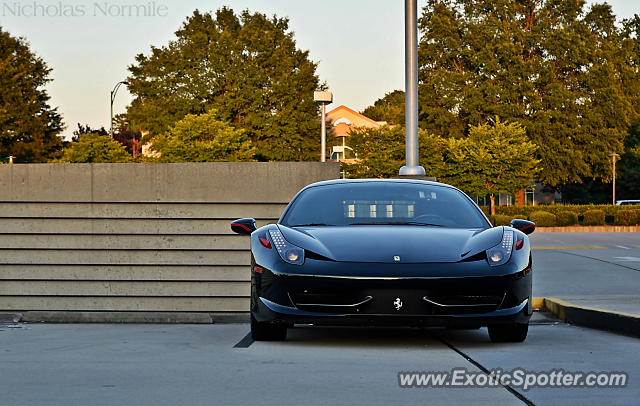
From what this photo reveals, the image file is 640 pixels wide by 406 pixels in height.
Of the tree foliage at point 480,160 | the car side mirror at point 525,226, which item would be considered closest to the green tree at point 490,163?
the tree foliage at point 480,160

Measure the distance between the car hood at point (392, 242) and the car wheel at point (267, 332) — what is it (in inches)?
27.6

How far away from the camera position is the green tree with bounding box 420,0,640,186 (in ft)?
215

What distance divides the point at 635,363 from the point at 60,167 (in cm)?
624

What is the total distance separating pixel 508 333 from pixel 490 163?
49.1 m

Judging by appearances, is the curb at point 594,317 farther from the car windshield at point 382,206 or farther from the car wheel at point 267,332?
the car wheel at point 267,332

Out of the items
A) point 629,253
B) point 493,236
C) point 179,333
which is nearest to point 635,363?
point 493,236

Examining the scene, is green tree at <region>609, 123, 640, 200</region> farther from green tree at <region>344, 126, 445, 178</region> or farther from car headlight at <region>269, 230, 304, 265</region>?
car headlight at <region>269, 230, 304, 265</region>

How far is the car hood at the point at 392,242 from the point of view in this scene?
6.29 m

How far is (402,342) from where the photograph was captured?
6.98 m

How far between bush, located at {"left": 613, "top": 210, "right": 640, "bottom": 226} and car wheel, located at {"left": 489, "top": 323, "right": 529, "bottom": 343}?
4265cm

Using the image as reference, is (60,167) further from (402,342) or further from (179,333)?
(402,342)

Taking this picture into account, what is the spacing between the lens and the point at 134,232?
9.59 m

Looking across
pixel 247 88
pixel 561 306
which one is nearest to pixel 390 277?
pixel 561 306

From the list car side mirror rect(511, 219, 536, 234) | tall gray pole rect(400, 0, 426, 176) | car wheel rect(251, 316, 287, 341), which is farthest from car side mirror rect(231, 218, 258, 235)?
tall gray pole rect(400, 0, 426, 176)
